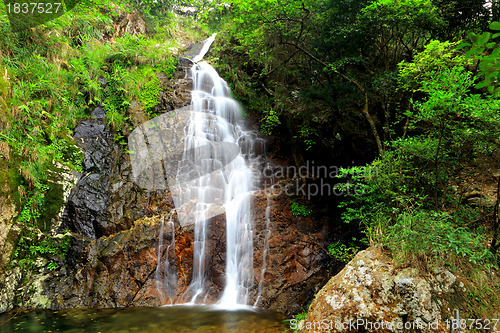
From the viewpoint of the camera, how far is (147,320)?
18.3 ft

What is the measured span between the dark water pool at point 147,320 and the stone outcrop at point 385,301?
1749mm

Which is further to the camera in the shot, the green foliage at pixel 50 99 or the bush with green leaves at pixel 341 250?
the bush with green leaves at pixel 341 250

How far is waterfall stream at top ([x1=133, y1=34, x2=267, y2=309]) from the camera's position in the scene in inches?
279

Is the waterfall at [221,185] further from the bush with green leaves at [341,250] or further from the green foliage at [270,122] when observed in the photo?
the bush with green leaves at [341,250]

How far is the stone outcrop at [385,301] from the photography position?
355 centimetres

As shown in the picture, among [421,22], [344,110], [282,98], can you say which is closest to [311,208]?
[344,110]

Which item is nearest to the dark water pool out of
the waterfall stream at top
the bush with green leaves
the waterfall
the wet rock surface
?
the wet rock surface

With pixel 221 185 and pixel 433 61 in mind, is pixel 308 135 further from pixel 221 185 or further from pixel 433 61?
pixel 433 61

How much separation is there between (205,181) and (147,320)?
4.31 meters

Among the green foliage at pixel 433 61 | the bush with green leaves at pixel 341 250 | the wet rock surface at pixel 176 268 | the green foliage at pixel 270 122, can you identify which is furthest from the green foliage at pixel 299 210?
the green foliage at pixel 433 61

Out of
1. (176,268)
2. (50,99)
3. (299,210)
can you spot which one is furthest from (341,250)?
(50,99)

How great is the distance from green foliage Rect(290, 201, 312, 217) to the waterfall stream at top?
1.36 meters

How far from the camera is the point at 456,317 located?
138 inches

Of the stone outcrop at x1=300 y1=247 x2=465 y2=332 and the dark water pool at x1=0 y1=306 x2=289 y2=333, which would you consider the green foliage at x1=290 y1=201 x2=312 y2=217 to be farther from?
the stone outcrop at x1=300 y1=247 x2=465 y2=332
